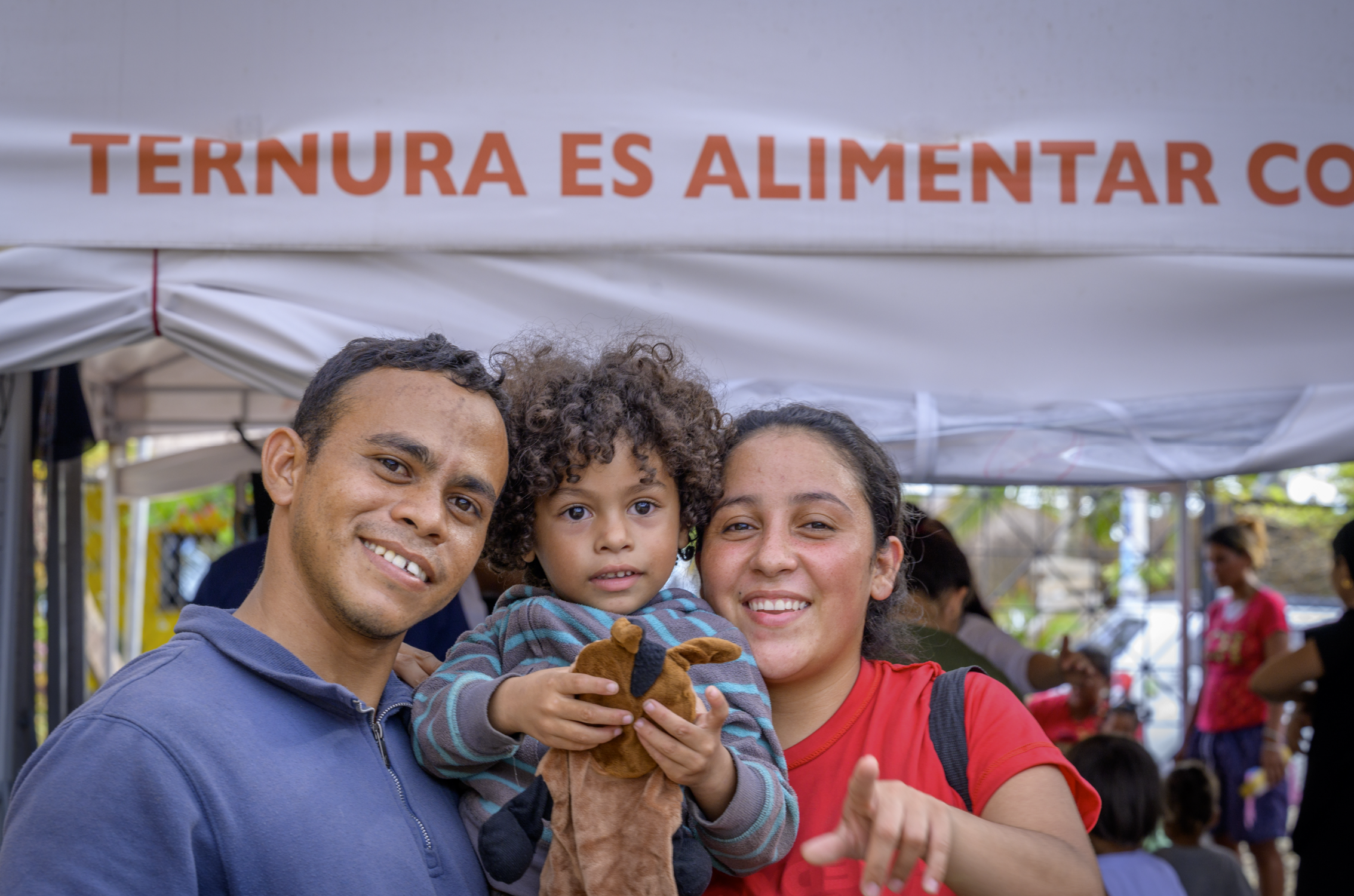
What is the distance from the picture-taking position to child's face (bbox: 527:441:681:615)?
1.82 m

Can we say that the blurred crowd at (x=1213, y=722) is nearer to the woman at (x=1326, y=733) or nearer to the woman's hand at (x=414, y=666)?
the woman at (x=1326, y=733)

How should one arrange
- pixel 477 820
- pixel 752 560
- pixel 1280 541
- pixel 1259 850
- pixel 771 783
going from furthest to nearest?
1. pixel 1280 541
2. pixel 1259 850
3. pixel 752 560
4. pixel 477 820
5. pixel 771 783

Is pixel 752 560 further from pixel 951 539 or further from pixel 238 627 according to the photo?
→ pixel 951 539

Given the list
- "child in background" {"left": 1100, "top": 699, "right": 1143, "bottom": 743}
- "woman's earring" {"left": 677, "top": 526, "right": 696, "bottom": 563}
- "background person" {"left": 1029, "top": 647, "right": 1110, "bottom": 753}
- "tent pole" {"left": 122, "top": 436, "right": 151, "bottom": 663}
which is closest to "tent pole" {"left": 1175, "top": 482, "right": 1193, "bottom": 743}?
"child in background" {"left": 1100, "top": 699, "right": 1143, "bottom": 743}

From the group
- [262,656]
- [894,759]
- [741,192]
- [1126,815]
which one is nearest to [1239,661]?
[1126,815]

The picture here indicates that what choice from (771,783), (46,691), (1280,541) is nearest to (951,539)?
(771,783)

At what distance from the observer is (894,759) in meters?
1.73

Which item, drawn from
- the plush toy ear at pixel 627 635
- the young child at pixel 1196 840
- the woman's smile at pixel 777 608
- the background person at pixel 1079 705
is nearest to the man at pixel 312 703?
the plush toy ear at pixel 627 635

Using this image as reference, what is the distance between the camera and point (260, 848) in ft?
4.64

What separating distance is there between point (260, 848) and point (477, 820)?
392 mm

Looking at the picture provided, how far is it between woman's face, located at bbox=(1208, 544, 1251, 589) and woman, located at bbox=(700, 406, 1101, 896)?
17.1 feet

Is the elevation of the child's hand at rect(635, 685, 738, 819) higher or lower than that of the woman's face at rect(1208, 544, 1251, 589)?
higher

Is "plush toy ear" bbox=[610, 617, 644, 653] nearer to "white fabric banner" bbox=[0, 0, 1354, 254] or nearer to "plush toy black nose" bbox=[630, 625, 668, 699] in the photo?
"plush toy black nose" bbox=[630, 625, 668, 699]

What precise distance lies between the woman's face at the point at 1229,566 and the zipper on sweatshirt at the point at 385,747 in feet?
19.9
